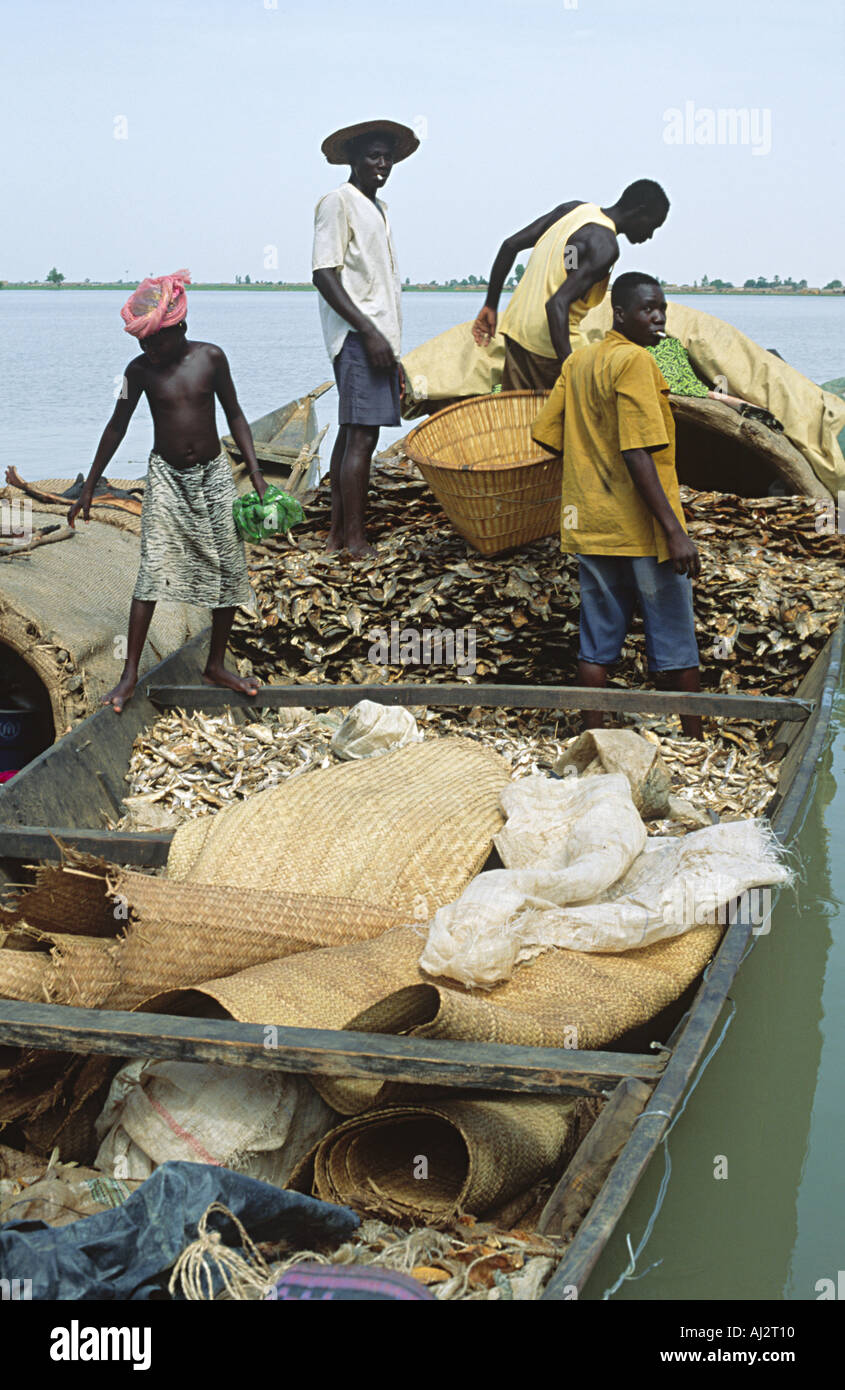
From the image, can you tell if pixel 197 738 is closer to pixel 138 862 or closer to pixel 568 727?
pixel 138 862

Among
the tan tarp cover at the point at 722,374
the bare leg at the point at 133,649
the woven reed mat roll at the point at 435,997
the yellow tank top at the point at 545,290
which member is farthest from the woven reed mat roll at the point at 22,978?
the tan tarp cover at the point at 722,374

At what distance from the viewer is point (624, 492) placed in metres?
4.25

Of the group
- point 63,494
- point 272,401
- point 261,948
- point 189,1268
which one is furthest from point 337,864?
point 272,401

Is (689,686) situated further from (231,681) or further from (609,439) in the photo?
(231,681)

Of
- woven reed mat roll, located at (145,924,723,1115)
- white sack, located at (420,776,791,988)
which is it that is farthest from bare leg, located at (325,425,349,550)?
woven reed mat roll, located at (145,924,723,1115)

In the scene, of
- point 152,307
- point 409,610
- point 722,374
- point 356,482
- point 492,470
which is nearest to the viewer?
point 152,307

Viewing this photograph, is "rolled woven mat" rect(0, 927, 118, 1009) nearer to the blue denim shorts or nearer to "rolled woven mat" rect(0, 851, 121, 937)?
"rolled woven mat" rect(0, 851, 121, 937)

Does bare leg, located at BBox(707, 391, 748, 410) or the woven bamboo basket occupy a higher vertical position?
bare leg, located at BBox(707, 391, 748, 410)

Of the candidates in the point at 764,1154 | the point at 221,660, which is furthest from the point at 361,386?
the point at 764,1154

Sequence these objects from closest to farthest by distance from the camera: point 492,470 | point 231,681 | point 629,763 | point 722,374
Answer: point 629,763
point 231,681
point 492,470
point 722,374

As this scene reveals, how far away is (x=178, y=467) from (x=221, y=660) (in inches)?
32.6

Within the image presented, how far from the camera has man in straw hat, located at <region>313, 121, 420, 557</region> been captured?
17.2ft

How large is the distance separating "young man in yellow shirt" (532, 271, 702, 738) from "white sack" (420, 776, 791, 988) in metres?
1.52
